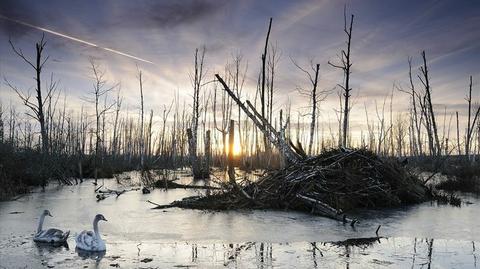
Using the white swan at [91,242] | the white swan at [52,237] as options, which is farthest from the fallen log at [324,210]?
the white swan at [52,237]

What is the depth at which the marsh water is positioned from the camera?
572 centimetres

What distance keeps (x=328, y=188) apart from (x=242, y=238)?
4317 mm

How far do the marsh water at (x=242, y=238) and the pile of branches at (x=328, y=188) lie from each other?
52cm

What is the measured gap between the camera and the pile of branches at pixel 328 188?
35.4ft

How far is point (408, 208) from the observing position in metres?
11.6

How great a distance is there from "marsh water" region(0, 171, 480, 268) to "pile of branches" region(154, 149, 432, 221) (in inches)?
20.4

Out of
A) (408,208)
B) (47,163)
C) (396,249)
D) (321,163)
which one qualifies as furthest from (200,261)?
(47,163)

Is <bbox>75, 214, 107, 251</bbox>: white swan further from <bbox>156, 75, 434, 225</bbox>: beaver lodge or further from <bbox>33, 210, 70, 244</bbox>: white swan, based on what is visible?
<bbox>156, 75, 434, 225</bbox>: beaver lodge

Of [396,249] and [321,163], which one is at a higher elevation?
[321,163]

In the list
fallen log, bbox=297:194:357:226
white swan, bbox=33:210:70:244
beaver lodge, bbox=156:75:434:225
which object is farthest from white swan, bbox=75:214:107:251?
fallen log, bbox=297:194:357:226

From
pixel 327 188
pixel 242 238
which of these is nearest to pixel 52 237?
pixel 242 238

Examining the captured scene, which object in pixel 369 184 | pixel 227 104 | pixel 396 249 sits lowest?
pixel 396 249

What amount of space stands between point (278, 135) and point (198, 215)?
485cm

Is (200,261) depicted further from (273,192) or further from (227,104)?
(227,104)
